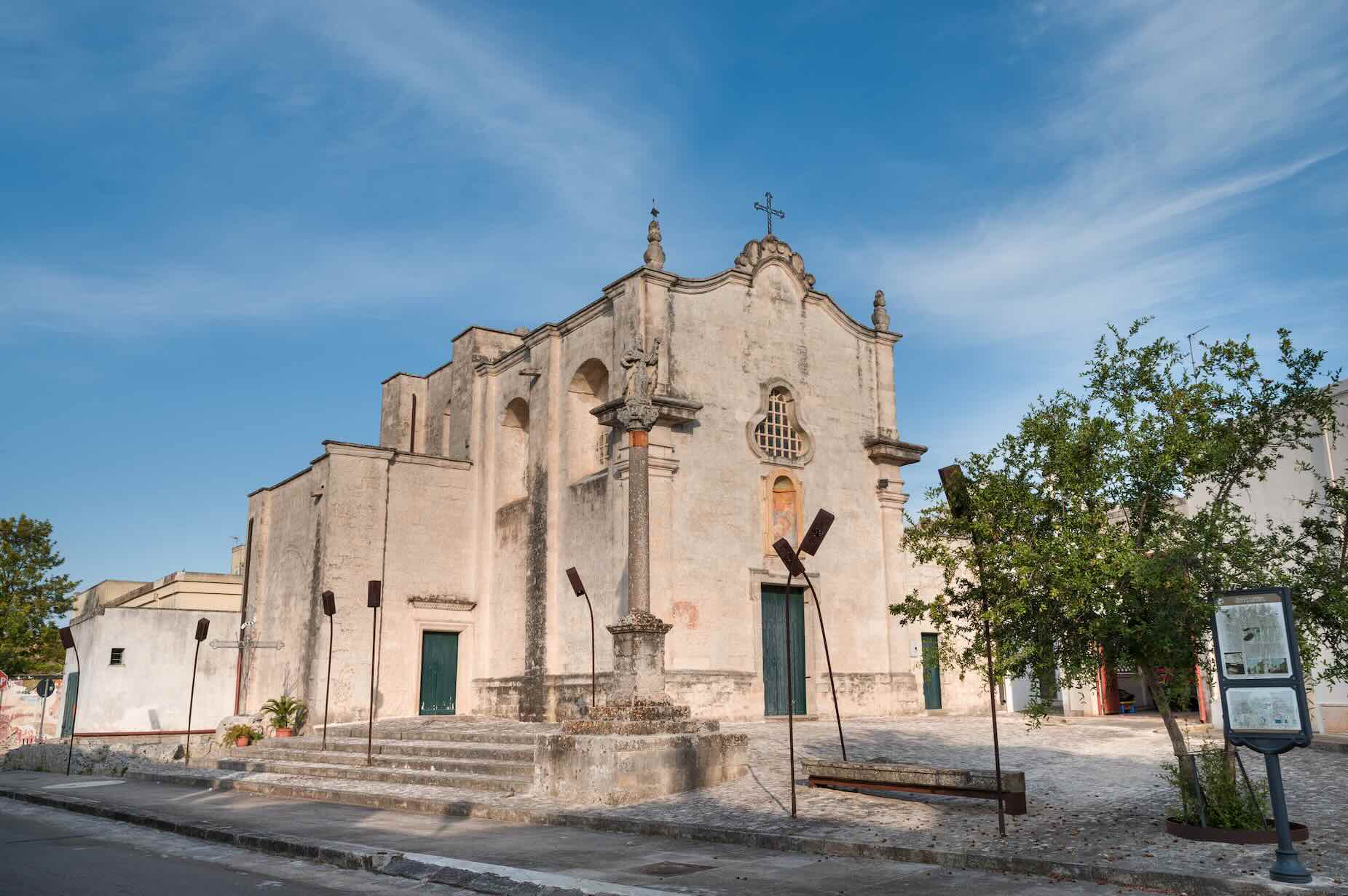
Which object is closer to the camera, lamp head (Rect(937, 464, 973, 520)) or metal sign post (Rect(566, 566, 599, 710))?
lamp head (Rect(937, 464, 973, 520))

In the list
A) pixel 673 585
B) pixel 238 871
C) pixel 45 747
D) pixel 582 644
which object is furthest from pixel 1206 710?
pixel 45 747

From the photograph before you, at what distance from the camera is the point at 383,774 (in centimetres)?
1627

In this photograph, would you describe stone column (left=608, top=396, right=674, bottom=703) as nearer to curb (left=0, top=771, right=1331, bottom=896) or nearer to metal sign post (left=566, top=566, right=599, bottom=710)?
curb (left=0, top=771, right=1331, bottom=896)

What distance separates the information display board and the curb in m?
1.02

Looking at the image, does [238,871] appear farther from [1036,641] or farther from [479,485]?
[479,485]

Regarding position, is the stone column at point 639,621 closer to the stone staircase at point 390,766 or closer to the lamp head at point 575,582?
the stone staircase at point 390,766

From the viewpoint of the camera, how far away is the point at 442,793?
1412cm

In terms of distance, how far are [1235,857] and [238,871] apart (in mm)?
8241

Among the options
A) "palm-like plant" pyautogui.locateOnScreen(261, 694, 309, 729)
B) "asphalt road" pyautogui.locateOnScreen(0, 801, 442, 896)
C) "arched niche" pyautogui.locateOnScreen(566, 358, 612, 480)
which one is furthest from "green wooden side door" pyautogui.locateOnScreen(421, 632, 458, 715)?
"asphalt road" pyautogui.locateOnScreen(0, 801, 442, 896)

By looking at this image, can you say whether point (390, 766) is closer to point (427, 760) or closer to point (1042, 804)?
point (427, 760)

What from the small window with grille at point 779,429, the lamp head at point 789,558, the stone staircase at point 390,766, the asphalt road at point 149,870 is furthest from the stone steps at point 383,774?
the small window with grille at point 779,429

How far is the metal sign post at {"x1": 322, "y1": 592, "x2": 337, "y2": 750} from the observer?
19219 mm

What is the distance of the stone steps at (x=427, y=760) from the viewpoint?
15.3 m

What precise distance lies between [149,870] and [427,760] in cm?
773
